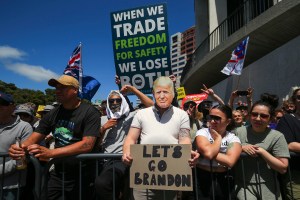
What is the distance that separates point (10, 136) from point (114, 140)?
121cm

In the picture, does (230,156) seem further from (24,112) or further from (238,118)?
(24,112)

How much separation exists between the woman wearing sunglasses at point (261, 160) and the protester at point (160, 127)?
702 mm

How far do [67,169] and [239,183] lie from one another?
6.28 ft

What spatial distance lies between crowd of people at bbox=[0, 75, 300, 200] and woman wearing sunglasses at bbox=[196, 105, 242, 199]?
0.01m

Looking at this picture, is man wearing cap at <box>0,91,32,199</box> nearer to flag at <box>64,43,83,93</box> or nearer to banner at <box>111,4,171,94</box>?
banner at <box>111,4,171,94</box>

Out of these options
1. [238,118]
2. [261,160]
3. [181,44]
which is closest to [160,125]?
[261,160]

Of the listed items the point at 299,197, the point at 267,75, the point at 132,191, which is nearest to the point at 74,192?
the point at 132,191

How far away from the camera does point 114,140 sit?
11.5 feet

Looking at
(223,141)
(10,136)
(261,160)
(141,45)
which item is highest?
(141,45)

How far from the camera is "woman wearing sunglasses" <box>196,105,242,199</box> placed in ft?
9.68

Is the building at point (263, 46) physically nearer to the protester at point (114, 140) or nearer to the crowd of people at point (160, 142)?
the crowd of people at point (160, 142)

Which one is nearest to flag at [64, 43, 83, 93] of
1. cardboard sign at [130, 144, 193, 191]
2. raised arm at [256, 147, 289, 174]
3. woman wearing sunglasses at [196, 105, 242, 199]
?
cardboard sign at [130, 144, 193, 191]

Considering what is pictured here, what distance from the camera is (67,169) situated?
10.7ft

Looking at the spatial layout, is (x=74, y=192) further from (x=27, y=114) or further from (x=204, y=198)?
(x=27, y=114)
